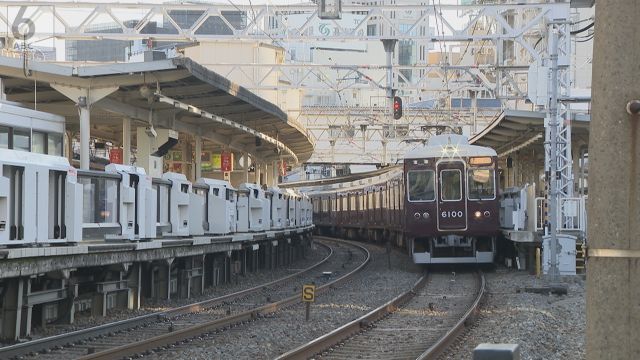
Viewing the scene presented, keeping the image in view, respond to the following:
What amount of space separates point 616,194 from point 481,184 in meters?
21.7

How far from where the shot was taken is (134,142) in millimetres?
30828

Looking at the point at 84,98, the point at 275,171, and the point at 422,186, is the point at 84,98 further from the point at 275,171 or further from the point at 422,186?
the point at 275,171

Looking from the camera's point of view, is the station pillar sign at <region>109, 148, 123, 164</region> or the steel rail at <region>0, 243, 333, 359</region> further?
the station pillar sign at <region>109, 148, 123, 164</region>

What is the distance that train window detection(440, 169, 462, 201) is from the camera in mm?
24516

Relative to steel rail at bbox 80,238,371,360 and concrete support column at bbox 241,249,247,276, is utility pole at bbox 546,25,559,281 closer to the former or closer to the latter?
steel rail at bbox 80,238,371,360

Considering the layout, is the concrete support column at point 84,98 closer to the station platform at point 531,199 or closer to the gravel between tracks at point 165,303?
the gravel between tracks at point 165,303

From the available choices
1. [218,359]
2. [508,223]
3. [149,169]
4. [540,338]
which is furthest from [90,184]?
[508,223]

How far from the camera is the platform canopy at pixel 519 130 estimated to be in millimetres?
24875

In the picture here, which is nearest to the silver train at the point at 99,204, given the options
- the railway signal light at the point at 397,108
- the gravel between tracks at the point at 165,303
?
the gravel between tracks at the point at 165,303

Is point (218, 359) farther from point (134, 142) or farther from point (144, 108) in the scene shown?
point (134, 142)

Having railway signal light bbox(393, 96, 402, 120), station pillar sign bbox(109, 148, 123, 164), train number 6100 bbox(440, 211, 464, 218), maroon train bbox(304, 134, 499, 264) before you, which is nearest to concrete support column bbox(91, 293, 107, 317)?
maroon train bbox(304, 134, 499, 264)

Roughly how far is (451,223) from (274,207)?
580 centimetres

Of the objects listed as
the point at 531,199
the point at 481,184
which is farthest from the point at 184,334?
the point at 531,199

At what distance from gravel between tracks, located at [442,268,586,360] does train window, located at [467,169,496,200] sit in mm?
4266
